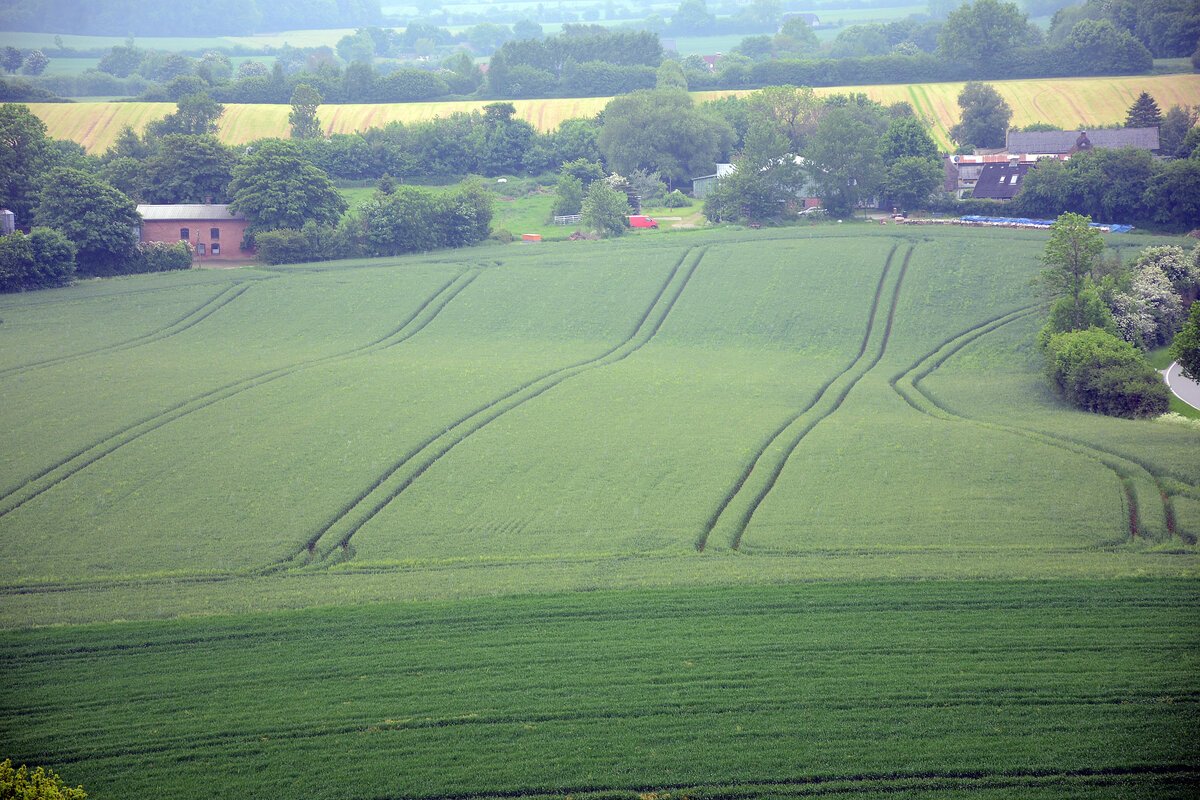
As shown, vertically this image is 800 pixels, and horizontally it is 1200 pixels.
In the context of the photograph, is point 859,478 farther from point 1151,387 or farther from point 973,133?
point 973,133

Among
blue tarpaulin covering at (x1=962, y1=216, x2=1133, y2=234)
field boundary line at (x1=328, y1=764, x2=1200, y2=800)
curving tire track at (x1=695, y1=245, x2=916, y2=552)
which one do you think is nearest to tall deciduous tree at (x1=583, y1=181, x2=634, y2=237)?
blue tarpaulin covering at (x1=962, y1=216, x2=1133, y2=234)

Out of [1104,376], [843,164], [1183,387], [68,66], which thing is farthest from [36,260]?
[68,66]

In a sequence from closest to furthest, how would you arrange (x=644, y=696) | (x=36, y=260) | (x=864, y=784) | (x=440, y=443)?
(x=864, y=784)
(x=644, y=696)
(x=440, y=443)
(x=36, y=260)

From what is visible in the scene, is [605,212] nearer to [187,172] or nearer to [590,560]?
Result: [187,172]

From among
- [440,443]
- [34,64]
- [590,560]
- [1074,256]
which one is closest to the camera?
[590,560]

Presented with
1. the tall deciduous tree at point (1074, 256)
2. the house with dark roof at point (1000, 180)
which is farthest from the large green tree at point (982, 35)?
the tall deciduous tree at point (1074, 256)

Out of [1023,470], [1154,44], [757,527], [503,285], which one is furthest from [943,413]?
[1154,44]

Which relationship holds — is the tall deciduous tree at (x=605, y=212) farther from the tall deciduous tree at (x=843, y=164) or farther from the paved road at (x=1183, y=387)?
the paved road at (x=1183, y=387)
